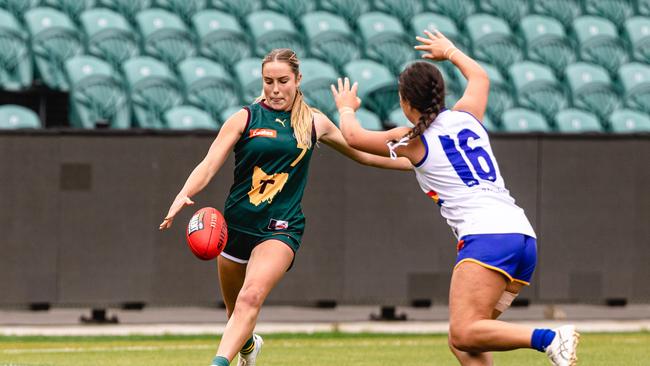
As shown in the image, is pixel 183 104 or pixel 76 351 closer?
pixel 76 351

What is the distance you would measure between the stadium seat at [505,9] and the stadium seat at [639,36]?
1868mm

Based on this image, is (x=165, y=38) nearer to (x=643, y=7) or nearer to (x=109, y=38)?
(x=109, y=38)

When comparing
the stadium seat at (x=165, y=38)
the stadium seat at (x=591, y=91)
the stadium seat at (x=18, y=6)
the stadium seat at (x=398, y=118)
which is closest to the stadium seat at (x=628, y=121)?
the stadium seat at (x=591, y=91)

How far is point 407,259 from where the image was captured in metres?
12.8

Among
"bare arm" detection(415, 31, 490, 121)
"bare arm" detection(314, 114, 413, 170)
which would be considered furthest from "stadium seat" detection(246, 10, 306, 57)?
"bare arm" detection(415, 31, 490, 121)

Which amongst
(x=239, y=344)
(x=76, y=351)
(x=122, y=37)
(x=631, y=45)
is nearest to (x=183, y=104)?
(x=122, y=37)

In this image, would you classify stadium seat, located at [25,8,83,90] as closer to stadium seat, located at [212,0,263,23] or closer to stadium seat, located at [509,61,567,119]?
stadium seat, located at [212,0,263,23]

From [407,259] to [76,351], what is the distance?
13.3ft

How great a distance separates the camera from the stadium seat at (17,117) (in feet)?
45.1

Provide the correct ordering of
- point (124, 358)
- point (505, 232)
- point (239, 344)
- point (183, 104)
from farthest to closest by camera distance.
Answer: point (183, 104)
point (124, 358)
point (239, 344)
point (505, 232)

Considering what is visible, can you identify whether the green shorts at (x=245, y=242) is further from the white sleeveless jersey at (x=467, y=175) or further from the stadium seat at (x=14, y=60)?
the stadium seat at (x=14, y=60)

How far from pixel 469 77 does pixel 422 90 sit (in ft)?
1.53

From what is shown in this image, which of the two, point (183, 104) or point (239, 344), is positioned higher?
point (183, 104)

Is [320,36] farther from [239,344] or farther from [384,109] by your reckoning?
[239,344]
